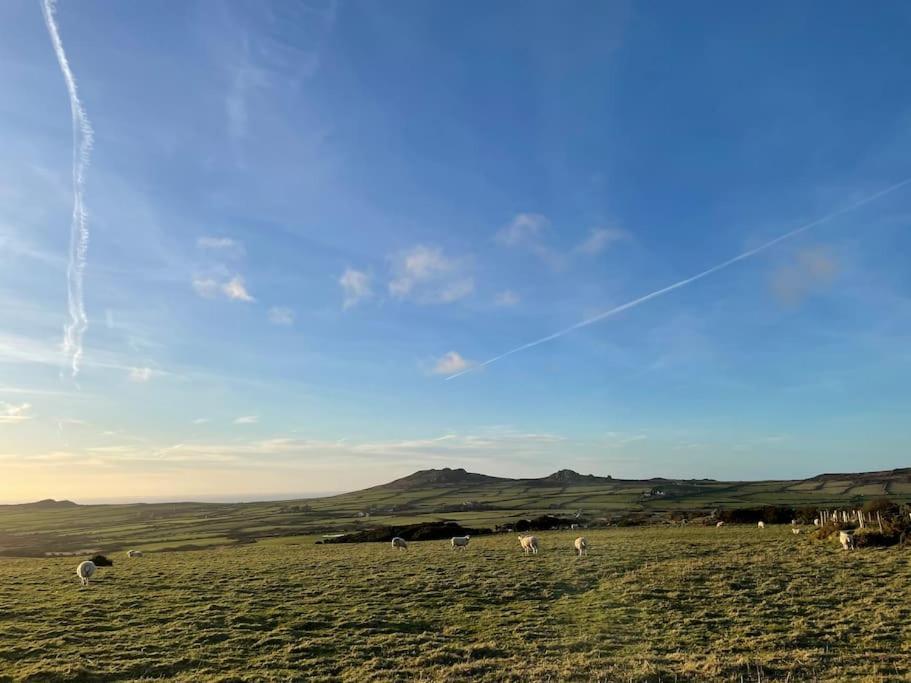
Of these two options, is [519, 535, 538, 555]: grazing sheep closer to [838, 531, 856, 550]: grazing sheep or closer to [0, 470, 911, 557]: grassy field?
[838, 531, 856, 550]: grazing sheep

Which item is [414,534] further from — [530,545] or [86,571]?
[86,571]

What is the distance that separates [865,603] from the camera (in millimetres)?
17016

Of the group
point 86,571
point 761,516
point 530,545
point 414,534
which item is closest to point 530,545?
point 530,545

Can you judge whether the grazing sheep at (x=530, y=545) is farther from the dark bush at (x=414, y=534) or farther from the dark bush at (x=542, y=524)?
the dark bush at (x=542, y=524)

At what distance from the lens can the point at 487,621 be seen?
671 inches

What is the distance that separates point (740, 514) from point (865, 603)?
40991 mm

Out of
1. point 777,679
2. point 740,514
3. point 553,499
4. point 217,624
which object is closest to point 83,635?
point 217,624

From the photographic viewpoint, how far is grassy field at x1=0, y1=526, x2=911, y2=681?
1252cm

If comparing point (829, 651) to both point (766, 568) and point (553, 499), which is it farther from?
point (553, 499)

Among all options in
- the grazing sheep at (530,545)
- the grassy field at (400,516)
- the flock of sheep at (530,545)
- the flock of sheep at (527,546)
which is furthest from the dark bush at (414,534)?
the grazing sheep at (530,545)

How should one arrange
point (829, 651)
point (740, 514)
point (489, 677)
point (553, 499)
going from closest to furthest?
point (489, 677)
point (829, 651)
point (740, 514)
point (553, 499)

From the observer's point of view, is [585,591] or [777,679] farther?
[585,591]

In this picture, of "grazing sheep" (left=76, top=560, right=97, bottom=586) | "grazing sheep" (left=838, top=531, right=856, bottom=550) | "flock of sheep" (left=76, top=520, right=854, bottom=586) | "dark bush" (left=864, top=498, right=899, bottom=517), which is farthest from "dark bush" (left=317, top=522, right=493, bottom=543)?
"dark bush" (left=864, top=498, right=899, bottom=517)

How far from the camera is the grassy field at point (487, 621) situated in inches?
493
